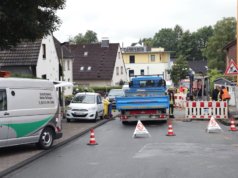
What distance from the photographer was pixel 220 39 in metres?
88.1

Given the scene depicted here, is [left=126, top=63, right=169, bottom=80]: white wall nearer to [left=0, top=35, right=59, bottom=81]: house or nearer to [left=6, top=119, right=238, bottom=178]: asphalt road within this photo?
[left=0, top=35, right=59, bottom=81]: house

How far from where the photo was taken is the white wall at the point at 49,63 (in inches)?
1688

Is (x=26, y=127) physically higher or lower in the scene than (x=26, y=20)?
lower

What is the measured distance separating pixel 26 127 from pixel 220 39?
7796 centimetres

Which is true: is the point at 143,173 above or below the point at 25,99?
below

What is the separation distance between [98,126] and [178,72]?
67.9 m

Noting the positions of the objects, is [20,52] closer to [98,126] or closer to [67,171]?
[98,126]

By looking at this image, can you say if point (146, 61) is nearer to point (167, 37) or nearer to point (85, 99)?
point (85, 99)

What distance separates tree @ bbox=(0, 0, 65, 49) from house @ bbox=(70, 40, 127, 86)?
52236 mm

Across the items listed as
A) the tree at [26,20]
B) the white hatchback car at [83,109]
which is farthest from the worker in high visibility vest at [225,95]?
the tree at [26,20]

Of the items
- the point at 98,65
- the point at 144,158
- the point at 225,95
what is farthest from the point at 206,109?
the point at 98,65

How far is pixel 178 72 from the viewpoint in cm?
9081

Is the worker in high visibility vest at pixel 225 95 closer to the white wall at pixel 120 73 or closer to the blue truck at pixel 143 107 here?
the blue truck at pixel 143 107

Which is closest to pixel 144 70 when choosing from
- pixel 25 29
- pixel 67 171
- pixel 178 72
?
pixel 178 72
